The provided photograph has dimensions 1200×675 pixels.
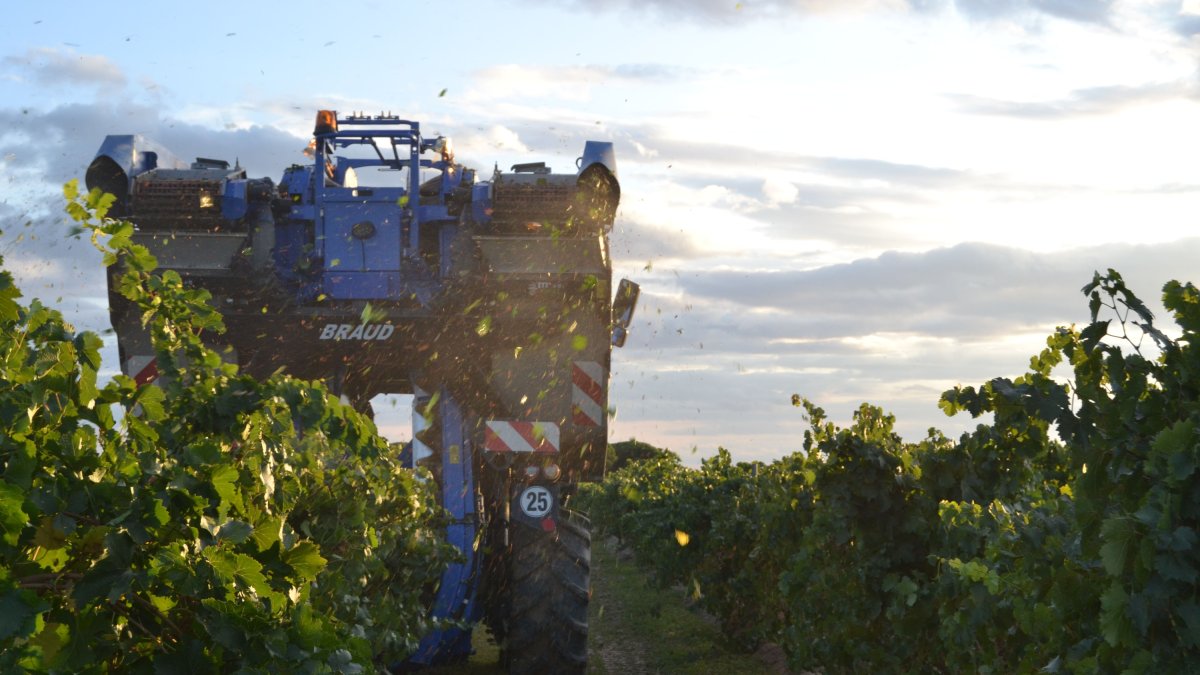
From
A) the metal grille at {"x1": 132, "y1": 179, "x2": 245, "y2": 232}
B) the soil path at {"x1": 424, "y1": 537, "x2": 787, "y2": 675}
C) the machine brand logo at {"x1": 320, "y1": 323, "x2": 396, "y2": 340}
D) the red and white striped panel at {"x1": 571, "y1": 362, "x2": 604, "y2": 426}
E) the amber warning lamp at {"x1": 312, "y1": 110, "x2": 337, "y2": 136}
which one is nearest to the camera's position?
the machine brand logo at {"x1": 320, "y1": 323, "x2": 396, "y2": 340}

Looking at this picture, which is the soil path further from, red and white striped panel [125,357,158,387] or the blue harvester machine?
red and white striped panel [125,357,158,387]

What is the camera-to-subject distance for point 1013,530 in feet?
17.9

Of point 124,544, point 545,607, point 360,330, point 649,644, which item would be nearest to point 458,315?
point 360,330

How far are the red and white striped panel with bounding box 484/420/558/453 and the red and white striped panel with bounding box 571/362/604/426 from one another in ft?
0.96

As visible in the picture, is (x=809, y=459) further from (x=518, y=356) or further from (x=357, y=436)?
(x=357, y=436)

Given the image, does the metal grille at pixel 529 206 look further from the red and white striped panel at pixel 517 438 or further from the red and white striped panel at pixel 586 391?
the red and white striped panel at pixel 517 438

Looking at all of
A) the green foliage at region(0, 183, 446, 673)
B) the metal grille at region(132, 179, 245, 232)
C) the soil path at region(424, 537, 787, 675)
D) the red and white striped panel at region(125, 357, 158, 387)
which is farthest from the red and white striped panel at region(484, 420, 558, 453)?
the green foliage at region(0, 183, 446, 673)

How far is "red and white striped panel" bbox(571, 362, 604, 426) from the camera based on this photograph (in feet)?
30.2

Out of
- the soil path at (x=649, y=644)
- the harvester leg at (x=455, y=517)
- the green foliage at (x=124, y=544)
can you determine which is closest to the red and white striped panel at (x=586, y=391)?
the harvester leg at (x=455, y=517)

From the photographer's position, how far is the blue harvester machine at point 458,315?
8.95 meters

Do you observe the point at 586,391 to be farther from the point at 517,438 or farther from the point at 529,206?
the point at 529,206

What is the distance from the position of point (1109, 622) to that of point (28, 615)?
2.68m

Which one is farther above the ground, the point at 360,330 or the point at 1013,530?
the point at 360,330

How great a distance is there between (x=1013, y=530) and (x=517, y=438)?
4.23 meters
